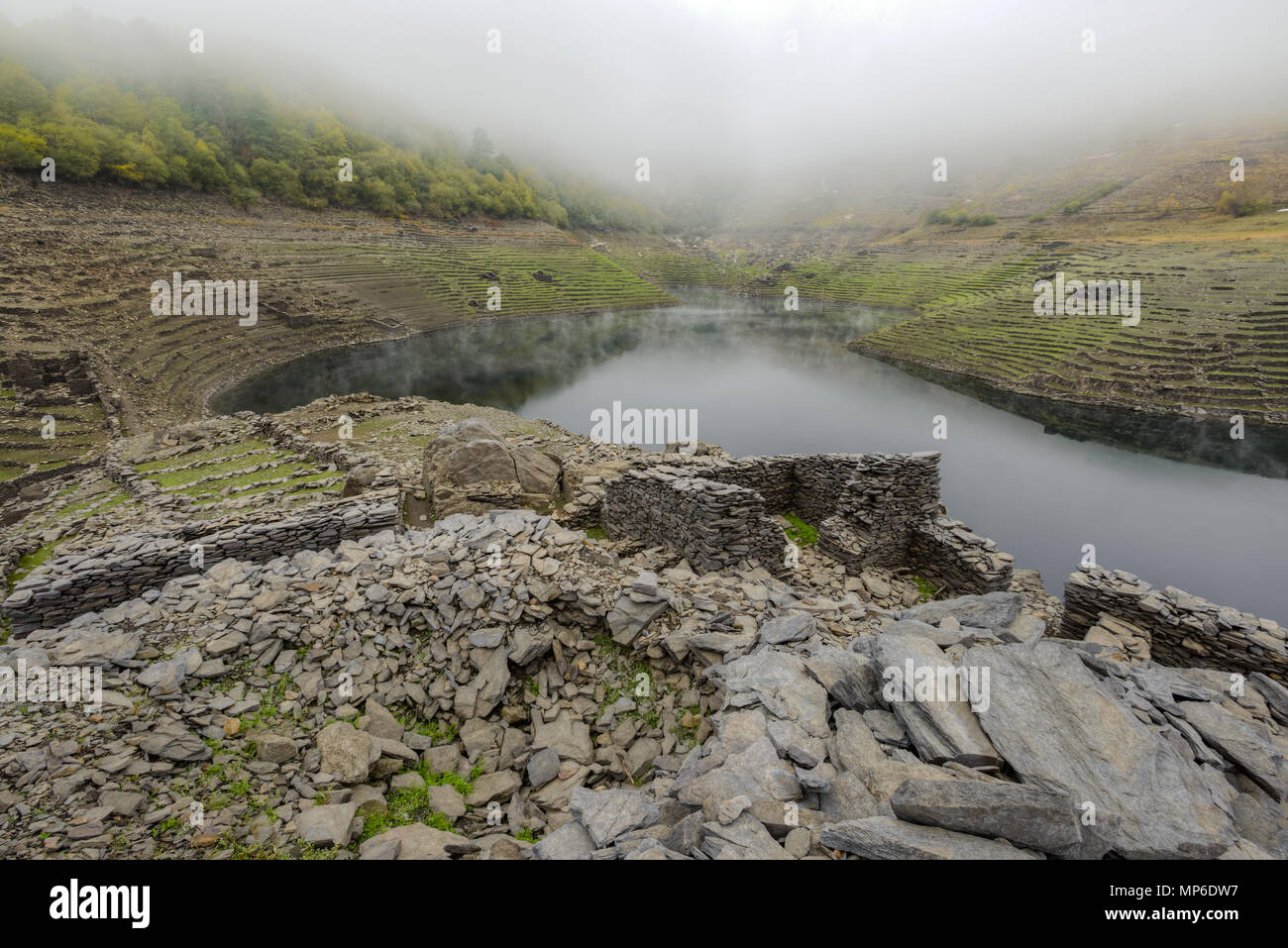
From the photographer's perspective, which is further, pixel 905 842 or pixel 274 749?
pixel 274 749

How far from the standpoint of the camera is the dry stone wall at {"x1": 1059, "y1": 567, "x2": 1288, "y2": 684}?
9.09 meters

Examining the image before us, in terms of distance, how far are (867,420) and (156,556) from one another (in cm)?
4344

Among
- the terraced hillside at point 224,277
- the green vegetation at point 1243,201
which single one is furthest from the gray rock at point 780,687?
the green vegetation at point 1243,201

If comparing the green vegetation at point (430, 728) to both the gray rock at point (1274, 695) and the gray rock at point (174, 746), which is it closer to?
the gray rock at point (174, 746)

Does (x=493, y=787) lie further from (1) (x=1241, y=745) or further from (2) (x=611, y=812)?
(1) (x=1241, y=745)

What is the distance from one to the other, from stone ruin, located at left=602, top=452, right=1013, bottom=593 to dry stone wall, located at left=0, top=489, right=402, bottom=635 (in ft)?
21.3

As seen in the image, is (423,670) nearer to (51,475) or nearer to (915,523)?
(915,523)

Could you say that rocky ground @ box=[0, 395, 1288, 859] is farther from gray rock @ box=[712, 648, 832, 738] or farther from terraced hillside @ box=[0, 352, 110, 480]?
terraced hillside @ box=[0, 352, 110, 480]

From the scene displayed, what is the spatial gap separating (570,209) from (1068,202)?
113m

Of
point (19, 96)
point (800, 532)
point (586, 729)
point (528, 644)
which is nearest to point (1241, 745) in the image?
point (586, 729)

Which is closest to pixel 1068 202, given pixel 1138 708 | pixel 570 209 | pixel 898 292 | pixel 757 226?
pixel 898 292

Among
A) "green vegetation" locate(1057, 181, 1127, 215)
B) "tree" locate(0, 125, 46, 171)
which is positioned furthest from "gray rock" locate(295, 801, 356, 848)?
"green vegetation" locate(1057, 181, 1127, 215)

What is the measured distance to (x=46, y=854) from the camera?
17.6ft

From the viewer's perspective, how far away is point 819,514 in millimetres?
16391
